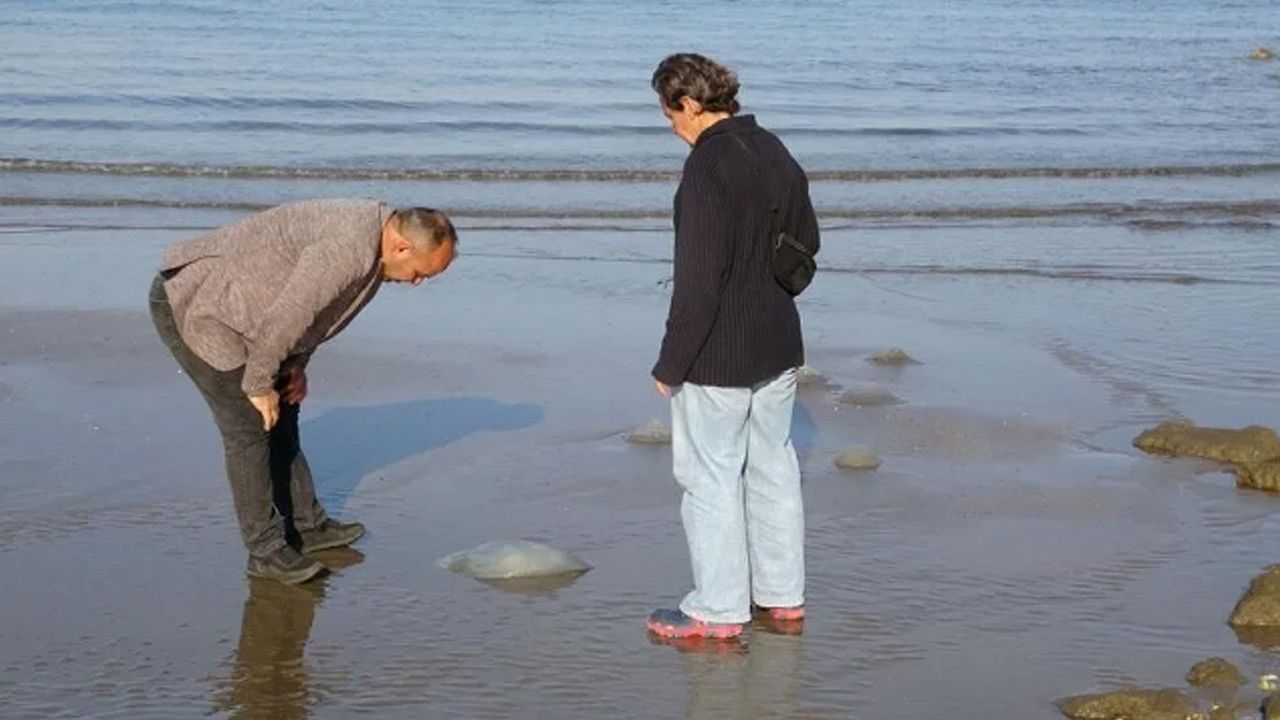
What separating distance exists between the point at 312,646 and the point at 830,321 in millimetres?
5364

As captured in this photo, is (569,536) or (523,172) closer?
(569,536)

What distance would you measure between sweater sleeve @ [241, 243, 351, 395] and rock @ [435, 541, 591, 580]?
39.8 inches

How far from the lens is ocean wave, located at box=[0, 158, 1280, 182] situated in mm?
16984

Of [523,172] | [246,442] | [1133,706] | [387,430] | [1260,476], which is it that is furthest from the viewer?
[523,172]

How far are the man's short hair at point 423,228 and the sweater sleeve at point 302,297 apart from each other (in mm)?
207

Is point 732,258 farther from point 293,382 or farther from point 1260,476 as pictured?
point 1260,476

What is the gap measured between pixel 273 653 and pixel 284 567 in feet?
1.91

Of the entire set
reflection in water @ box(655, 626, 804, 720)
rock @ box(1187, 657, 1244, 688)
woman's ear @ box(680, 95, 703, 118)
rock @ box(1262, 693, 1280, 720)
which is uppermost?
woman's ear @ box(680, 95, 703, 118)

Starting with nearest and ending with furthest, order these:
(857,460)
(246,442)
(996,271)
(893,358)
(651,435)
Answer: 1. (246,442)
2. (857,460)
3. (651,435)
4. (893,358)
5. (996,271)

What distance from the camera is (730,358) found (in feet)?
18.6

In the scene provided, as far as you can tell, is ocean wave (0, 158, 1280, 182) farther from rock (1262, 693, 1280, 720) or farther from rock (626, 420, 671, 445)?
rock (1262, 693, 1280, 720)

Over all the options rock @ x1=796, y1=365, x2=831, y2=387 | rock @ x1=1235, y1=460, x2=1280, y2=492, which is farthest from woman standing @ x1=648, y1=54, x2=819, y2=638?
rock @ x1=796, y1=365, x2=831, y2=387

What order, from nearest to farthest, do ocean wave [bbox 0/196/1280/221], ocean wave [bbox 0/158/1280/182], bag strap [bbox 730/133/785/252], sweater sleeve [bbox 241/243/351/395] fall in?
bag strap [bbox 730/133/785/252] < sweater sleeve [bbox 241/243/351/395] < ocean wave [bbox 0/196/1280/221] < ocean wave [bbox 0/158/1280/182]

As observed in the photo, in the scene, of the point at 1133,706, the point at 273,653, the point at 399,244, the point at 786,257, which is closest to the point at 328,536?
the point at 273,653
